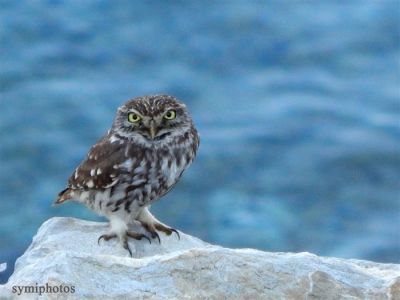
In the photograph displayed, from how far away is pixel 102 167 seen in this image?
7.87 metres

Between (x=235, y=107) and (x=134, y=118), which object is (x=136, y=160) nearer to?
(x=134, y=118)

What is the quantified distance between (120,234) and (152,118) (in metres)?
0.85

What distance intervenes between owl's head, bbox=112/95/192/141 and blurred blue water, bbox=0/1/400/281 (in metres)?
4.33

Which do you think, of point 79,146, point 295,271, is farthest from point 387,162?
point 295,271

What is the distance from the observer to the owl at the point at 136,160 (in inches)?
304

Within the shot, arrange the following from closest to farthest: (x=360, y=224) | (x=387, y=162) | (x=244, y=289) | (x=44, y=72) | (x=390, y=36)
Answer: (x=244, y=289) < (x=360, y=224) < (x=387, y=162) < (x=44, y=72) < (x=390, y=36)

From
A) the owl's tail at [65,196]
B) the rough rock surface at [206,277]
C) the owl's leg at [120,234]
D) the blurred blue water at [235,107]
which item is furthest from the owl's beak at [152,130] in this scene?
the blurred blue water at [235,107]

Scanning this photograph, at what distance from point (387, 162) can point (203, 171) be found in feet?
7.16

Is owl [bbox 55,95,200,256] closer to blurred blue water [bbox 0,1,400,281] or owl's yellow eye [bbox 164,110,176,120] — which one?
owl's yellow eye [bbox 164,110,176,120]

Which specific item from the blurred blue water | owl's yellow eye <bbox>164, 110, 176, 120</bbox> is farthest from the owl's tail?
the blurred blue water

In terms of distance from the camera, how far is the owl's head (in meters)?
7.59

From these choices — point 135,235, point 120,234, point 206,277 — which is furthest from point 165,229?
point 206,277

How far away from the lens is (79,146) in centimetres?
1427

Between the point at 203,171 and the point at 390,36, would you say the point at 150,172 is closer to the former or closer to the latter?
the point at 203,171
